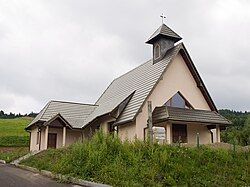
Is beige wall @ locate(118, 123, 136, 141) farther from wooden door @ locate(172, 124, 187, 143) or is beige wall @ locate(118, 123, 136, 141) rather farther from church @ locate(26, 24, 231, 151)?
wooden door @ locate(172, 124, 187, 143)

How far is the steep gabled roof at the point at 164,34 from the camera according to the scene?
26688 millimetres

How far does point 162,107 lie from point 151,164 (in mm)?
10651

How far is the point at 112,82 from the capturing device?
116 feet

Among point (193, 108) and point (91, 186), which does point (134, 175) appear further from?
point (193, 108)

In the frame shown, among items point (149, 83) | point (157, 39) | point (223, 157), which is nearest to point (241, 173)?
point (223, 157)

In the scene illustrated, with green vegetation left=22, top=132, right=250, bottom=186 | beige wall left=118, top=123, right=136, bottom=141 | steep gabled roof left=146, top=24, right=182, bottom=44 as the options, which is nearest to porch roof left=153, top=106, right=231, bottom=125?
beige wall left=118, top=123, right=136, bottom=141

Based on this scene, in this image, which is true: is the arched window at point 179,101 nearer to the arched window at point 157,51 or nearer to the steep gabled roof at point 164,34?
the arched window at point 157,51

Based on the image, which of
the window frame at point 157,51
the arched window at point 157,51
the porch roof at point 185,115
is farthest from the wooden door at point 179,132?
the arched window at point 157,51

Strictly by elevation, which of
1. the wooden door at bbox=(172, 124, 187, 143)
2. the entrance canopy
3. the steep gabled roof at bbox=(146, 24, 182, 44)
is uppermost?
the steep gabled roof at bbox=(146, 24, 182, 44)

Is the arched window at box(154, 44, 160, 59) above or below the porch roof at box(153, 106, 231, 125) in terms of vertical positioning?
above

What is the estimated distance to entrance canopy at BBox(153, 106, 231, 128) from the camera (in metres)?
22.1

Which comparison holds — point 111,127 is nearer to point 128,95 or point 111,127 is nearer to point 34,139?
point 128,95

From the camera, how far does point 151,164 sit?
42.3 feet

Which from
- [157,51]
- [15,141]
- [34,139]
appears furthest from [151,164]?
[15,141]
